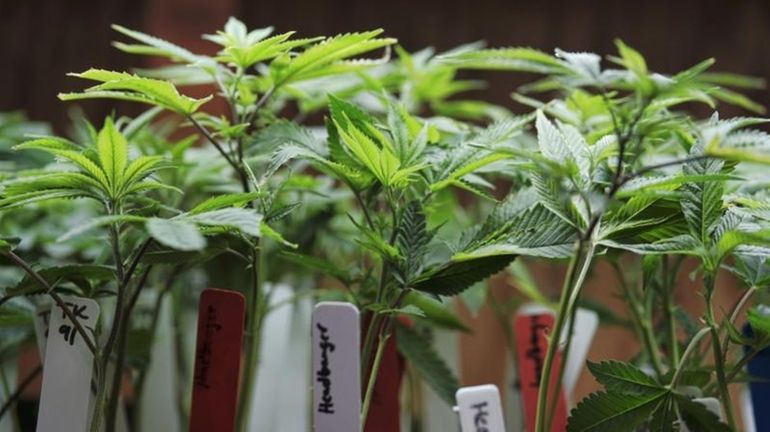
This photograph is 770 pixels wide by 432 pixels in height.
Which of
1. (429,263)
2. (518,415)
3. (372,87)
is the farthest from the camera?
(518,415)

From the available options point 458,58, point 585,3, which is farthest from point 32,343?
point 585,3

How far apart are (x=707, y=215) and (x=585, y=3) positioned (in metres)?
0.99

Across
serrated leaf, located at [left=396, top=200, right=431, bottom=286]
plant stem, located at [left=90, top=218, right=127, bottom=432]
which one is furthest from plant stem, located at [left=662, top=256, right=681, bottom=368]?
plant stem, located at [left=90, top=218, right=127, bottom=432]

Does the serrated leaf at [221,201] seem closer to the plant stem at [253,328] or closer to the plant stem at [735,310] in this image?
the plant stem at [253,328]

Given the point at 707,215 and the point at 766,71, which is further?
the point at 766,71

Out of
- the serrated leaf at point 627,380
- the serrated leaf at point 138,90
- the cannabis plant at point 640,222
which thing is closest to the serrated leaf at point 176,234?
the serrated leaf at point 138,90

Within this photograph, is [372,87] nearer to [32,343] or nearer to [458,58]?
[458,58]

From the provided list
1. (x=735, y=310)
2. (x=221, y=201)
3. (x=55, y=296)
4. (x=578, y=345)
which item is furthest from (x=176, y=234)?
(x=578, y=345)

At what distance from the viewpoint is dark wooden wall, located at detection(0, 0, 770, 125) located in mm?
1448

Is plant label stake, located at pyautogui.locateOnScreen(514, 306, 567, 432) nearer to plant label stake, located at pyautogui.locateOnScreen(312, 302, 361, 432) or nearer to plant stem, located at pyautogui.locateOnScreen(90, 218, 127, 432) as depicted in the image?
plant label stake, located at pyautogui.locateOnScreen(312, 302, 361, 432)

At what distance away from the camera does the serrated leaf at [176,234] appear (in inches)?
16.9

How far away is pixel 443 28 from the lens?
1469mm

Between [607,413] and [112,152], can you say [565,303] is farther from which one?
[112,152]

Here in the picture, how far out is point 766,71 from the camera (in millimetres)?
1471
